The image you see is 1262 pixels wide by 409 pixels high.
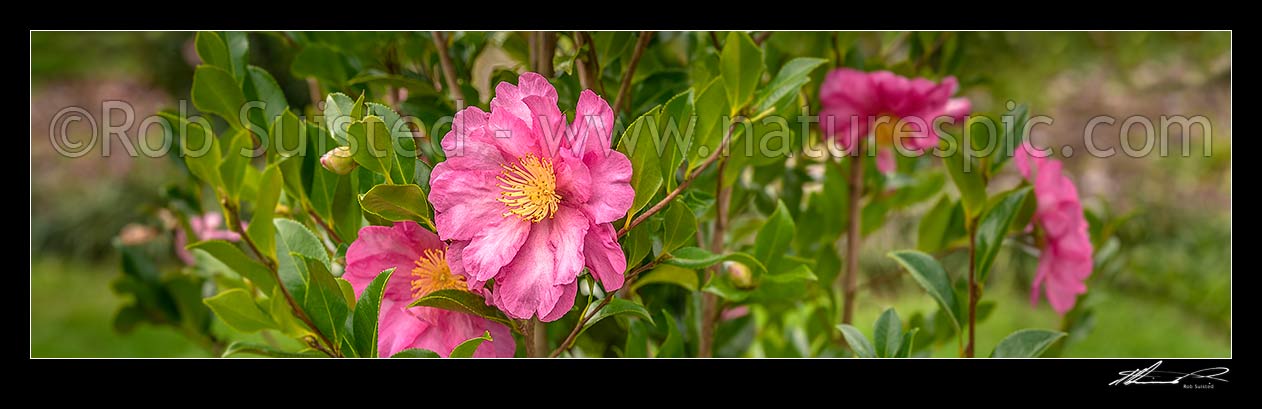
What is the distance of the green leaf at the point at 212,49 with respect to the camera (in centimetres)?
55

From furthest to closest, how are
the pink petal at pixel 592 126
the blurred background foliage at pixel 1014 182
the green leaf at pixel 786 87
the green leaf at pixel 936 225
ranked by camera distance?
A: the blurred background foliage at pixel 1014 182 → the green leaf at pixel 936 225 → the green leaf at pixel 786 87 → the pink petal at pixel 592 126

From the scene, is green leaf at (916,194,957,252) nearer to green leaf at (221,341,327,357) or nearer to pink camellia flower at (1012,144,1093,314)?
pink camellia flower at (1012,144,1093,314)

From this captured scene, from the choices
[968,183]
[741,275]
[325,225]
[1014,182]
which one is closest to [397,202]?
[325,225]

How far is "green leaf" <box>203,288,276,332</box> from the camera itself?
489 millimetres

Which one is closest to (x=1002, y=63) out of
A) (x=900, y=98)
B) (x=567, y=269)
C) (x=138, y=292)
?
(x=900, y=98)

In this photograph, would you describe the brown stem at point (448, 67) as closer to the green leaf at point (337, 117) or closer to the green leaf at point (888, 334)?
the green leaf at point (337, 117)

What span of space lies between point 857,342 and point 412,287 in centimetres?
25

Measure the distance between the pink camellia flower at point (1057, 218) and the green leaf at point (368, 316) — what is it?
40 centimetres

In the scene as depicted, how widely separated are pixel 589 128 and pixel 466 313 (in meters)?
0.12

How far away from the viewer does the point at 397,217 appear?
422 millimetres

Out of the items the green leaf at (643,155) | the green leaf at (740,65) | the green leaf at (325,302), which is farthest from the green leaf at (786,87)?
the green leaf at (325,302)

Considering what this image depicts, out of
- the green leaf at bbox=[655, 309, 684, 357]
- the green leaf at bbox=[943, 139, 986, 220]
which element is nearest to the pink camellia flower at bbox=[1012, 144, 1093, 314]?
the green leaf at bbox=[943, 139, 986, 220]

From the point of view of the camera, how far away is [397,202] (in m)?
0.41

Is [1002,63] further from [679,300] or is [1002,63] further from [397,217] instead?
[397,217]
